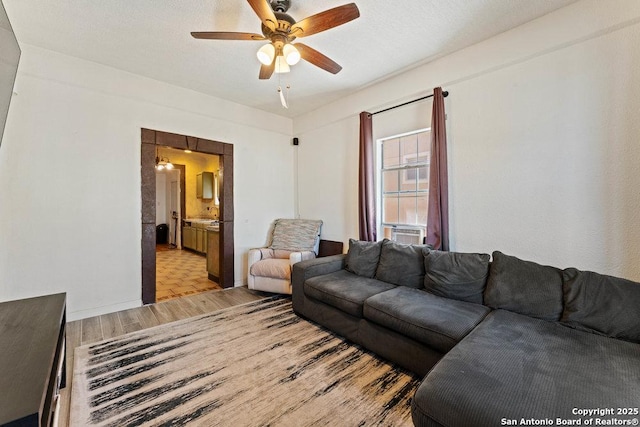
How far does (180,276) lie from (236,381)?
11.3 feet

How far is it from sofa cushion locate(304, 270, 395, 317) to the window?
924 millimetres

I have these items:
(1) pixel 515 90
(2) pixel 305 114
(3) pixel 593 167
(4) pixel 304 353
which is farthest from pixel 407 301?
(2) pixel 305 114

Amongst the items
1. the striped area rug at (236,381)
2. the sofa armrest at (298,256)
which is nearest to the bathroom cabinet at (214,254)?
the sofa armrest at (298,256)

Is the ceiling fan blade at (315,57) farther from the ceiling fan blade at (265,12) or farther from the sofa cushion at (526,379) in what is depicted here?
the sofa cushion at (526,379)

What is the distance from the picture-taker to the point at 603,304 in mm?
1695

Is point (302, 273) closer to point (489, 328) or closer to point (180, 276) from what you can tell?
point (489, 328)

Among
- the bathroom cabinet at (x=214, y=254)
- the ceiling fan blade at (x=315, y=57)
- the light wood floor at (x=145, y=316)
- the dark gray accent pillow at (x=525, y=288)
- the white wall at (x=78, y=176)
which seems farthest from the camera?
the bathroom cabinet at (x=214, y=254)

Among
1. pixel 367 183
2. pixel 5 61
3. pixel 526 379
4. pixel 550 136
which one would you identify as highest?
pixel 5 61

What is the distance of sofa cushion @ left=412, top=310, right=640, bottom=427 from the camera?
3.53ft

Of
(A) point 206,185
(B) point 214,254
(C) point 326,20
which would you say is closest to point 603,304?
(C) point 326,20

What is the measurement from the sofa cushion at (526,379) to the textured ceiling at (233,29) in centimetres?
251

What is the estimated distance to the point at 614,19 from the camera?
195 cm

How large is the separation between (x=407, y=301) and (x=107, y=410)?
2.18 m

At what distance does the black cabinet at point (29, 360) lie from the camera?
2.84 feet
